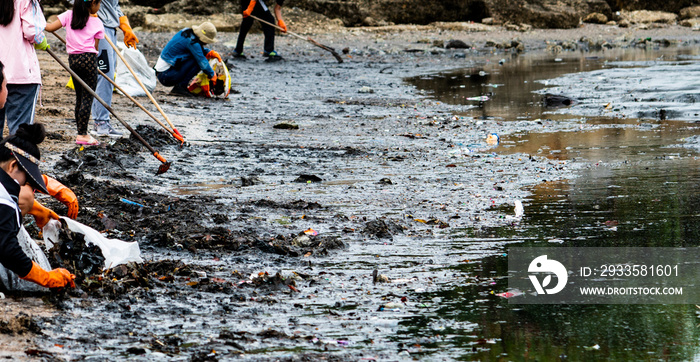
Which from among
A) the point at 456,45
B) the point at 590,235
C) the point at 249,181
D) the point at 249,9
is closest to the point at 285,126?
the point at 249,181

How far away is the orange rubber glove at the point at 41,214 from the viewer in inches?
142

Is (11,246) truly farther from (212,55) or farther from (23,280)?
(212,55)

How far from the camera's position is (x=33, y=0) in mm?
4965

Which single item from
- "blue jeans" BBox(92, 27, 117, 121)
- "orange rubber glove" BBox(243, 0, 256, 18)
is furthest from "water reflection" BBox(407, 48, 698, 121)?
"blue jeans" BBox(92, 27, 117, 121)

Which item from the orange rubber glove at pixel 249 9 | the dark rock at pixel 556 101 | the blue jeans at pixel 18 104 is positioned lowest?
the dark rock at pixel 556 101

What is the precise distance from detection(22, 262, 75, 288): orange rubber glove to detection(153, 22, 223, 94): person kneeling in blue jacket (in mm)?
6385

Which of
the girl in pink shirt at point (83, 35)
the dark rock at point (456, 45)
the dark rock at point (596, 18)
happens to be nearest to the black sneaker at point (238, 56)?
the dark rock at point (456, 45)

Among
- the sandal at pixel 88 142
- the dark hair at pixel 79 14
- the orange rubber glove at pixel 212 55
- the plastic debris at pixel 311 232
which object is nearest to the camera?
the plastic debris at pixel 311 232

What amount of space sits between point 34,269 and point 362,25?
63.6 feet

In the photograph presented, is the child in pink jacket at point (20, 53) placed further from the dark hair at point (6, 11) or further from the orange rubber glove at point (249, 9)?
the orange rubber glove at point (249, 9)

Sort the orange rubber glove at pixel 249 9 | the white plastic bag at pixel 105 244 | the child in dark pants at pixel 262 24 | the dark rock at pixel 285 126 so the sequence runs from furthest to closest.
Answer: the child in dark pants at pixel 262 24 → the orange rubber glove at pixel 249 9 → the dark rock at pixel 285 126 → the white plastic bag at pixel 105 244

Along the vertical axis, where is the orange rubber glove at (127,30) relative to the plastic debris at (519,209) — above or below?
above

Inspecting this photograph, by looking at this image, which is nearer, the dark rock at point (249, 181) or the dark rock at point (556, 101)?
the dark rock at point (249, 181)

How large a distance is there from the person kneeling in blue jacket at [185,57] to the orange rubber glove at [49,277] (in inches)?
251
